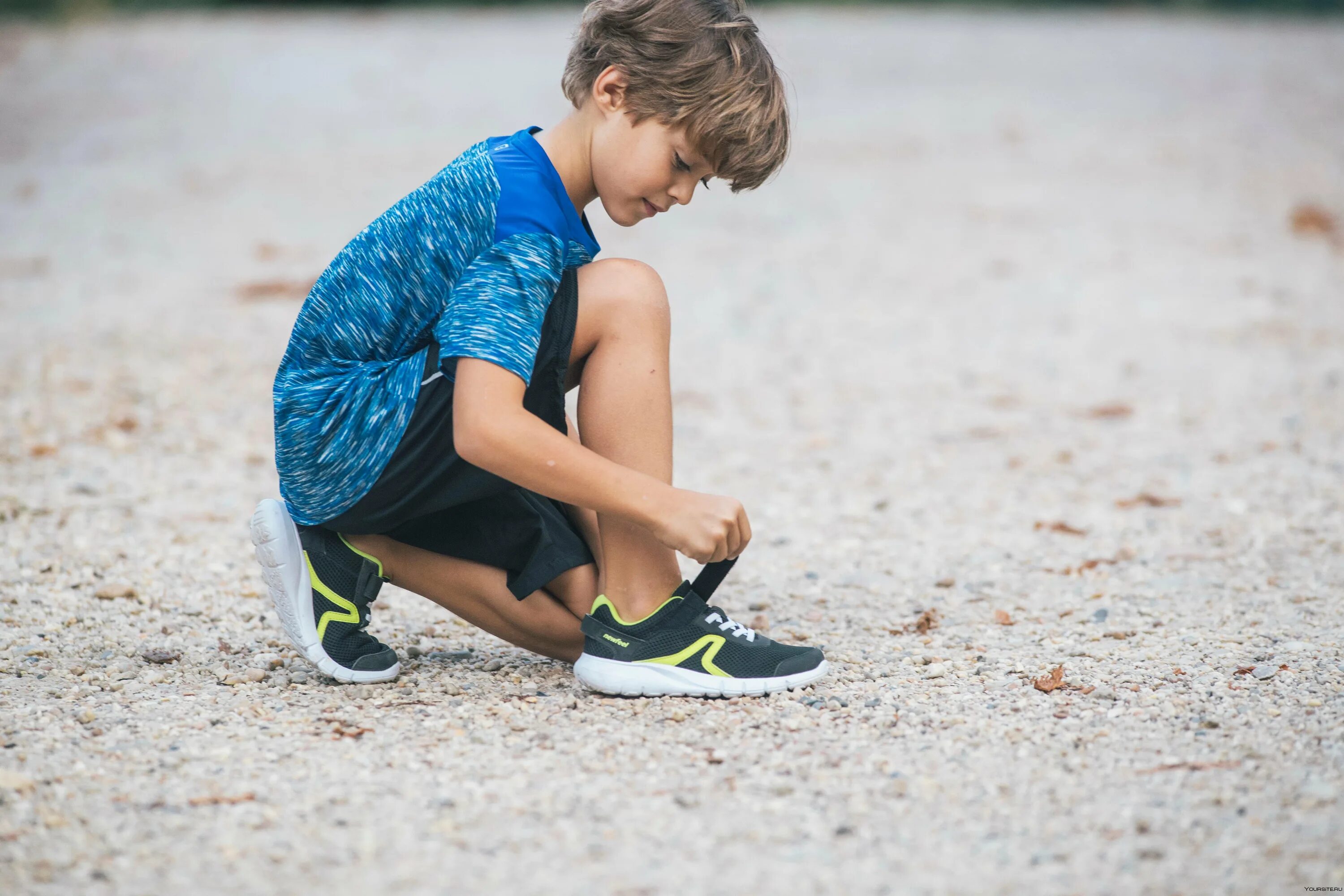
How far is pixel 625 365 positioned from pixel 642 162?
328 mm

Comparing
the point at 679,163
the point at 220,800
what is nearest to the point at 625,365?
the point at 679,163

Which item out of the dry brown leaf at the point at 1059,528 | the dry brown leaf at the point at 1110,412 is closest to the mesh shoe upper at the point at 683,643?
the dry brown leaf at the point at 1059,528

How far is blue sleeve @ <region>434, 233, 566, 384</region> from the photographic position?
190cm

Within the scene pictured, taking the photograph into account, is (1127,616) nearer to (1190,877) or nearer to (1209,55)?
(1190,877)

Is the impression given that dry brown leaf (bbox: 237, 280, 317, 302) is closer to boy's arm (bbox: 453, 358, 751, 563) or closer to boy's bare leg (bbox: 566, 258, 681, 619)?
boy's bare leg (bbox: 566, 258, 681, 619)

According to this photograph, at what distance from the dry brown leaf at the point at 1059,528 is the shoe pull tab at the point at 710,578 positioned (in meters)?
1.38

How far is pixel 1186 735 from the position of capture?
6.47ft

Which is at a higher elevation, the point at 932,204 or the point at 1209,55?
the point at 1209,55

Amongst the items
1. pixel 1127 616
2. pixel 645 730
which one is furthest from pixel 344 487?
pixel 1127 616

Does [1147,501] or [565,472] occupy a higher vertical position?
[565,472]

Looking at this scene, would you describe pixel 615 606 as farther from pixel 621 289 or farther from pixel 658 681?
pixel 621 289

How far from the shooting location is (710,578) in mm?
2230

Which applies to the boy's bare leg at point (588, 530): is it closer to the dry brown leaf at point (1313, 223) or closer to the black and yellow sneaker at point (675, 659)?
the black and yellow sneaker at point (675, 659)

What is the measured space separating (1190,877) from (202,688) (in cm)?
159
